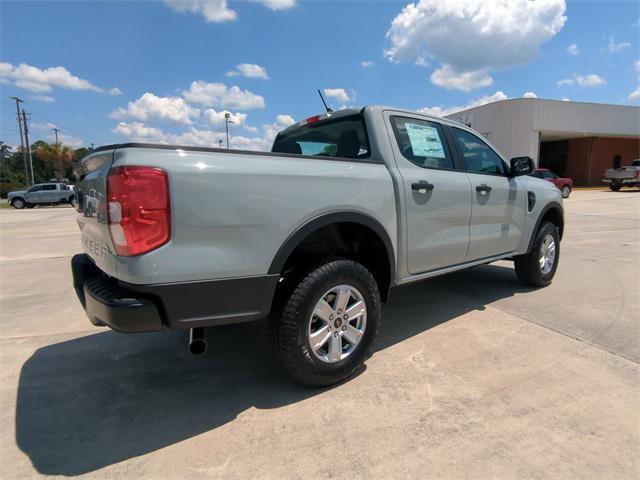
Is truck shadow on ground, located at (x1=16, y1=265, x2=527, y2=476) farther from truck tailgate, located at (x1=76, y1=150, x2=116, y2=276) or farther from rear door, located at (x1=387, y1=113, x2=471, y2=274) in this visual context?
truck tailgate, located at (x1=76, y1=150, x2=116, y2=276)

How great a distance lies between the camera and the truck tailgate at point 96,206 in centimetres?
203

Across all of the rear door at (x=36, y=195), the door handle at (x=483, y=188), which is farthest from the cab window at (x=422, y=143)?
the rear door at (x=36, y=195)

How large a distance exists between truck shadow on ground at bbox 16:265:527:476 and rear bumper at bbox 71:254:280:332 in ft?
2.00

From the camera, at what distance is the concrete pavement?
1975 mm

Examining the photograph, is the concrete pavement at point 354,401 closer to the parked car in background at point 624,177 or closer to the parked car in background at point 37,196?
the parked car in background at point 624,177

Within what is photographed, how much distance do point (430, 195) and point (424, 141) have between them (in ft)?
1.72

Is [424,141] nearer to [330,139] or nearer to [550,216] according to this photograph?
[330,139]

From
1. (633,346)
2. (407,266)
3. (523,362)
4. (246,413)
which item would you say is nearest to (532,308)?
(633,346)

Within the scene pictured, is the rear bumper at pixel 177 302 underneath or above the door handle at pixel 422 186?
underneath

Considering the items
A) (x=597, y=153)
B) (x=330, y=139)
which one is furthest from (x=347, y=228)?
(x=597, y=153)

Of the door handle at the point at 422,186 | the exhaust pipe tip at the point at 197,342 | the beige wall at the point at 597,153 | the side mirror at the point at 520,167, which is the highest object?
the beige wall at the point at 597,153

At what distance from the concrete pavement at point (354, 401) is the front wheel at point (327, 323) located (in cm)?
19

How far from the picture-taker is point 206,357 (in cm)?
316

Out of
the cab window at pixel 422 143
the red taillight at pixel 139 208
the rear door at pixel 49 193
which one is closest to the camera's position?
the red taillight at pixel 139 208
